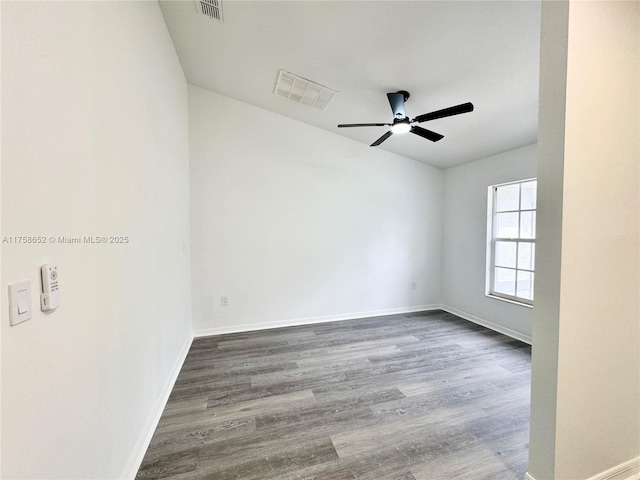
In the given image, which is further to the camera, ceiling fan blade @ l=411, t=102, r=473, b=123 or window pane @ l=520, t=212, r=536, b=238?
window pane @ l=520, t=212, r=536, b=238

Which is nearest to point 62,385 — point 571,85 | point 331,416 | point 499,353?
point 331,416

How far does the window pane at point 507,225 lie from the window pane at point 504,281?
479mm

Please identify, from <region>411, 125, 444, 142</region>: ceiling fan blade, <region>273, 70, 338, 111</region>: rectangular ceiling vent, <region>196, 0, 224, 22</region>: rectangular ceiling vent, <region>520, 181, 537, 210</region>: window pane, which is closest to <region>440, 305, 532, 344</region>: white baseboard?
<region>520, 181, 537, 210</region>: window pane

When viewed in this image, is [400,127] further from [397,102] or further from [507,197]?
[507,197]

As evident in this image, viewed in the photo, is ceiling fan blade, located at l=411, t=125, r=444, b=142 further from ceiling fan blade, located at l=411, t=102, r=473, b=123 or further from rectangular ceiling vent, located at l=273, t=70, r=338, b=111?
rectangular ceiling vent, located at l=273, t=70, r=338, b=111

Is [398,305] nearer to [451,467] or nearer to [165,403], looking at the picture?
[451,467]

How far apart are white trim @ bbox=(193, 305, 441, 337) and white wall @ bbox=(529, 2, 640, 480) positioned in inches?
98.6

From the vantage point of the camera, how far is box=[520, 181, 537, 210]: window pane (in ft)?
9.95

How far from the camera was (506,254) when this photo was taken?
3307mm

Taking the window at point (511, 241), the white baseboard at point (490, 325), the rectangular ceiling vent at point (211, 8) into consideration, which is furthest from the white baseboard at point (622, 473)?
the rectangular ceiling vent at point (211, 8)

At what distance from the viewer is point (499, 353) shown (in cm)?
265

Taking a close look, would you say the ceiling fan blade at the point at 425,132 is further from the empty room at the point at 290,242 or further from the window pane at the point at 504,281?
the window pane at the point at 504,281

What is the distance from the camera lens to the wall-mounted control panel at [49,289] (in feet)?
2.45

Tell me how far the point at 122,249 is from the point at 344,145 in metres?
3.07
